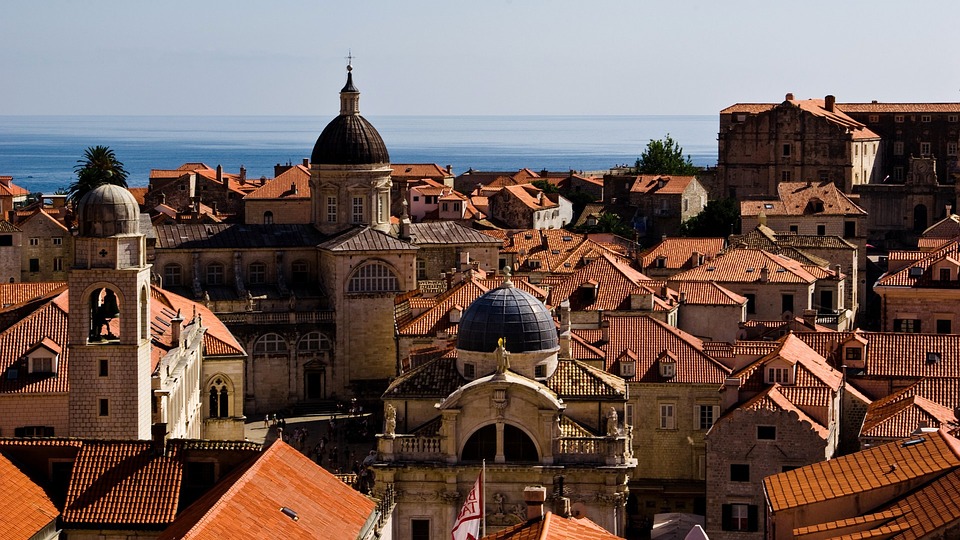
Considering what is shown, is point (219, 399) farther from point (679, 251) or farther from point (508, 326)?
point (679, 251)

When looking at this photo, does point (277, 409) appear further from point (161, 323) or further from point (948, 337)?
point (948, 337)

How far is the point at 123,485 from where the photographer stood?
39.5m

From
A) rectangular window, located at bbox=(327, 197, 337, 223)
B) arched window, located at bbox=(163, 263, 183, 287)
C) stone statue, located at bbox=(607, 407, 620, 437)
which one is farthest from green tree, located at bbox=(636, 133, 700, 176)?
stone statue, located at bbox=(607, 407, 620, 437)

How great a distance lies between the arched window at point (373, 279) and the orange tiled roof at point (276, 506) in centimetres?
3977

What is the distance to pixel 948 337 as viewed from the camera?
59812mm

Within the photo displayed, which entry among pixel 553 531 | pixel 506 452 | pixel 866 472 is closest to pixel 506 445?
pixel 506 452

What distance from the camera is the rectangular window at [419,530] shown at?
46.1m

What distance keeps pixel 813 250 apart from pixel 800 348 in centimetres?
3574

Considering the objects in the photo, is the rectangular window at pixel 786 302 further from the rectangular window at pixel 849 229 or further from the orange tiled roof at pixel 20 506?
the orange tiled roof at pixel 20 506

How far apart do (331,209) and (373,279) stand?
6.24m

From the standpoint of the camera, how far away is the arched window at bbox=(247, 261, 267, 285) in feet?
275

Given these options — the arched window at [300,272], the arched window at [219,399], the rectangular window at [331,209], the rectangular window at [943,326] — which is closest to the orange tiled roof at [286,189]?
the rectangular window at [331,209]

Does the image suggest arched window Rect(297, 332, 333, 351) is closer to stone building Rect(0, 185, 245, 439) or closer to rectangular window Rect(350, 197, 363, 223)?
rectangular window Rect(350, 197, 363, 223)

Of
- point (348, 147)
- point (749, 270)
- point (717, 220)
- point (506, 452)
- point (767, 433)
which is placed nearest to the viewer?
point (506, 452)
